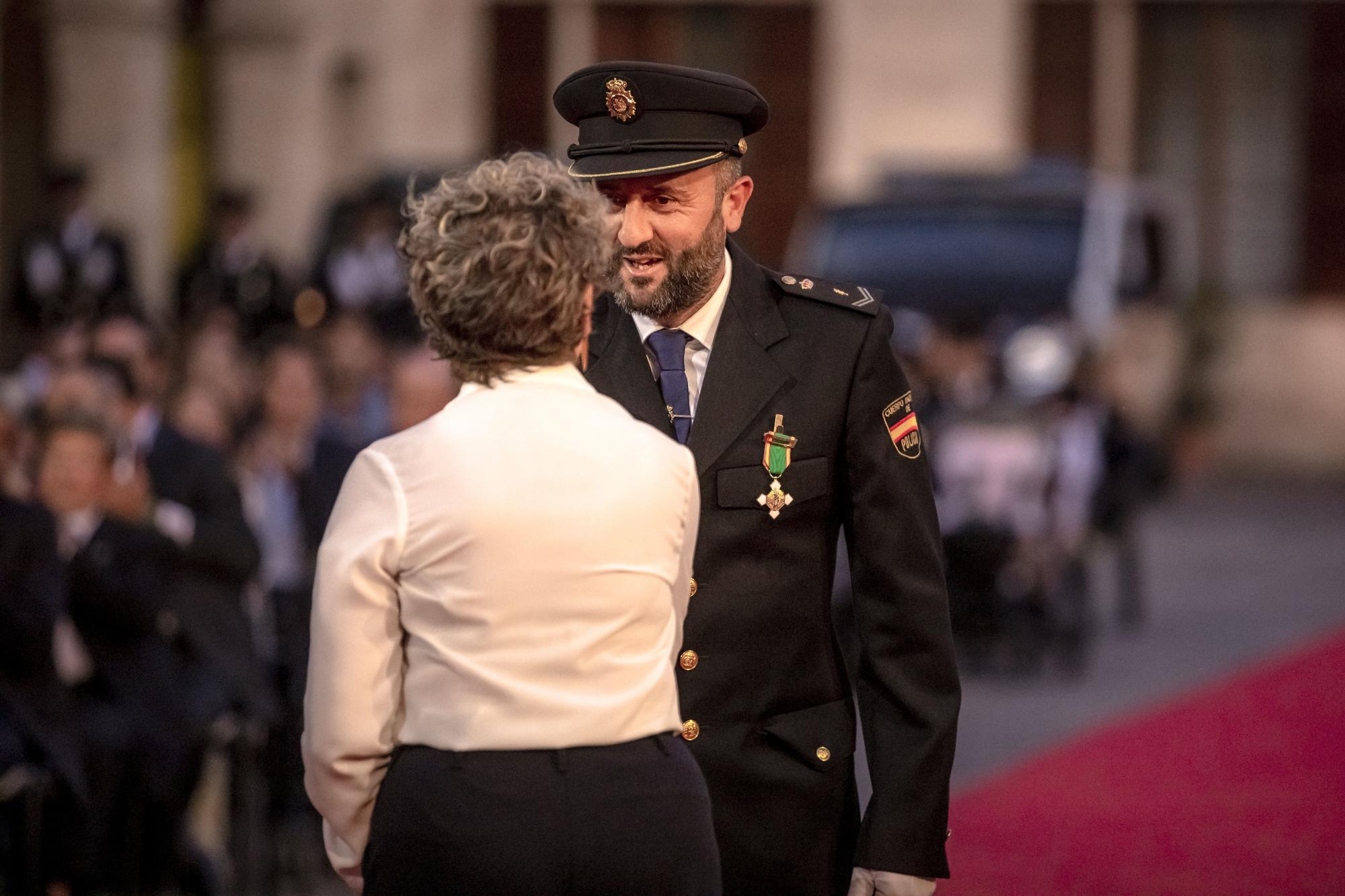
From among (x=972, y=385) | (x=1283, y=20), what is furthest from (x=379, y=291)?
(x=1283, y=20)

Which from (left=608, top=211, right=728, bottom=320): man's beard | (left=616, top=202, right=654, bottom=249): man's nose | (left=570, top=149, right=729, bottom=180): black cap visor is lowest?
(left=608, top=211, right=728, bottom=320): man's beard

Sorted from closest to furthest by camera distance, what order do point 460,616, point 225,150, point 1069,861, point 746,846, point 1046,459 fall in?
point 460,616 → point 746,846 → point 1069,861 → point 1046,459 → point 225,150

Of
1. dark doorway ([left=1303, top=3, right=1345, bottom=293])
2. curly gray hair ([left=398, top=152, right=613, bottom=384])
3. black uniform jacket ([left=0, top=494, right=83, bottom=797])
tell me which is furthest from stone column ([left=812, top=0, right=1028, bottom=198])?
curly gray hair ([left=398, top=152, right=613, bottom=384])

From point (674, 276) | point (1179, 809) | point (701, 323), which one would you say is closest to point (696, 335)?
point (701, 323)

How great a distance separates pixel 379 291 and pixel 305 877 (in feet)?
27.3

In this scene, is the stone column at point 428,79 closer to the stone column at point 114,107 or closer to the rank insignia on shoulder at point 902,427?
the stone column at point 114,107

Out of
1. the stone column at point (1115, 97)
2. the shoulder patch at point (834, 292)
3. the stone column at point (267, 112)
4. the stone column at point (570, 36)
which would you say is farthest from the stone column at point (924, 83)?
the shoulder patch at point (834, 292)

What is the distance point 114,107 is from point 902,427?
14.6 meters

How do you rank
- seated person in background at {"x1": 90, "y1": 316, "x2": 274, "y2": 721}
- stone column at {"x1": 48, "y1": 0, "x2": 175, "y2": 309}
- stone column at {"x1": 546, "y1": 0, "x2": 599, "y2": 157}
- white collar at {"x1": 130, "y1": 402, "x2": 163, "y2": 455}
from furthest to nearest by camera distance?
stone column at {"x1": 546, "y1": 0, "x2": 599, "y2": 157} < stone column at {"x1": 48, "y1": 0, "x2": 175, "y2": 309} < white collar at {"x1": 130, "y1": 402, "x2": 163, "y2": 455} < seated person in background at {"x1": 90, "y1": 316, "x2": 274, "y2": 721}

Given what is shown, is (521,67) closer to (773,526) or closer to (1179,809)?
(1179,809)

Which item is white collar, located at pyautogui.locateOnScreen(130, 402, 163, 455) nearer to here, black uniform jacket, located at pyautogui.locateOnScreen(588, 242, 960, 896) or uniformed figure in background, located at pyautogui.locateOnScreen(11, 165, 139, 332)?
black uniform jacket, located at pyautogui.locateOnScreen(588, 242, 960, 896)

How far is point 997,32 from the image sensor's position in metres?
22.8

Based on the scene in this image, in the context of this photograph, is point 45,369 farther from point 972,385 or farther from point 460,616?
point 460,616

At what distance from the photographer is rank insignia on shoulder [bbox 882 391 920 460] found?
11.8 feet
